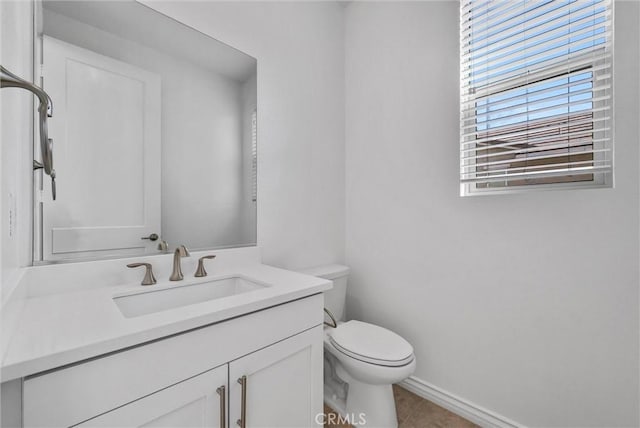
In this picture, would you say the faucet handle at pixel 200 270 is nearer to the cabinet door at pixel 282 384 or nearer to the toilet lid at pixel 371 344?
the cabinet door at pixel 282 384

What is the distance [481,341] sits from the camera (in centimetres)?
141

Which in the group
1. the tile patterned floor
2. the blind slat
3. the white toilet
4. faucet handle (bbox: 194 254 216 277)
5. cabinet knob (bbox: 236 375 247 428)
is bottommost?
the tile patterned floor

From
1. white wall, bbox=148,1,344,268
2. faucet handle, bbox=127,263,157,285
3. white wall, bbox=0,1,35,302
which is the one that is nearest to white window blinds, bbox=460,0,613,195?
white wall, bbox=148,1,344,268

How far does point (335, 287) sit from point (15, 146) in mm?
1499

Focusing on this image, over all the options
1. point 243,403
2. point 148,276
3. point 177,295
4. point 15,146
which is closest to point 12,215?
point 15,146

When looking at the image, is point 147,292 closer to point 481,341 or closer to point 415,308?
point 415,308

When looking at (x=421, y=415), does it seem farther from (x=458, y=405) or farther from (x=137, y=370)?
(x=137, y=370)

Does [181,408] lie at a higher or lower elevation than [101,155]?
lower

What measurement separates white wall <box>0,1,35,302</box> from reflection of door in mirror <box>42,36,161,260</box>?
2.9 inches

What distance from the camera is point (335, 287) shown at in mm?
1742

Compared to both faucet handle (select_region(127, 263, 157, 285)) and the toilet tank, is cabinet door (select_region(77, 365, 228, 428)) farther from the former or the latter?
the toilet tank

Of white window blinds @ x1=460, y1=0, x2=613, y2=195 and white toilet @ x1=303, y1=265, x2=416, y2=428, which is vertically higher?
white window blinds @ x1=460, y1=0, x2=613, y2=195

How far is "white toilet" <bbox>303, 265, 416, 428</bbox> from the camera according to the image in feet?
4.07

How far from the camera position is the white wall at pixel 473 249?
106 cm
